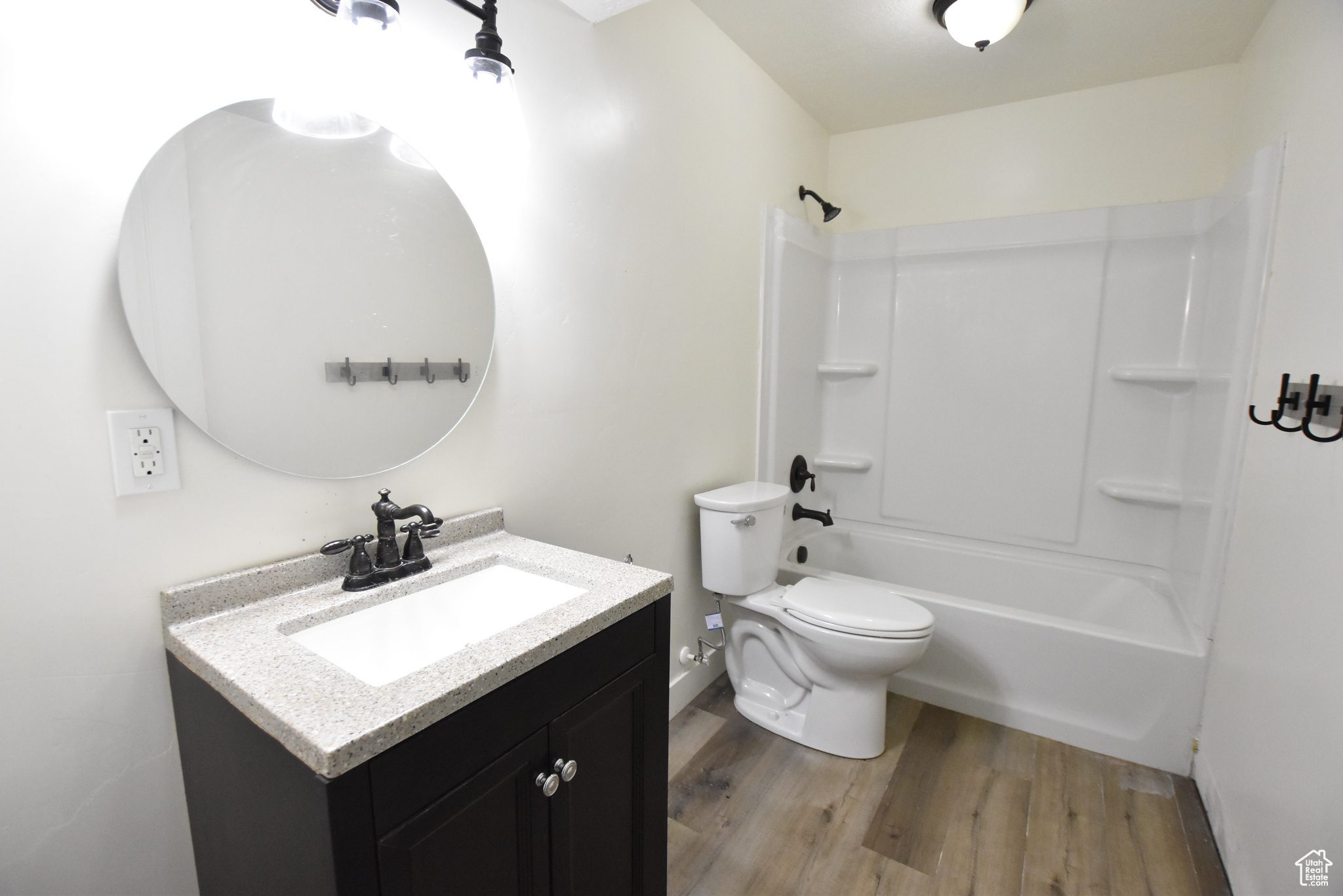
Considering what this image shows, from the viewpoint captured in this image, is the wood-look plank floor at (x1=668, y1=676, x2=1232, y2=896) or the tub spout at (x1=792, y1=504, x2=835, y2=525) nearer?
the wood-look plank floor at (x1=668, y1=676, x2=1232, y2=896)

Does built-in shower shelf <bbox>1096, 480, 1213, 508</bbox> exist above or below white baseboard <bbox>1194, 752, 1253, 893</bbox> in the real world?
above

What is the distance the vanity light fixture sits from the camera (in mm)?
926

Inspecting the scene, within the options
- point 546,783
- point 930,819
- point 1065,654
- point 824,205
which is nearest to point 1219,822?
point 1065,654

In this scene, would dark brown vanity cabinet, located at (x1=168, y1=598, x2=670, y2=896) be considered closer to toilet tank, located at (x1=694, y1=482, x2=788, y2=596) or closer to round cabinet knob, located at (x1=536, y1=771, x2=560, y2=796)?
round cabinet knob, located at (x1=536, y1=771, x2=560, y2=796)

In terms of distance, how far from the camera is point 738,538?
1996mm

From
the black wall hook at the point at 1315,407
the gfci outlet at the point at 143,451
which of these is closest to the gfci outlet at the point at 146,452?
the gfci outlet at the point at 143,451

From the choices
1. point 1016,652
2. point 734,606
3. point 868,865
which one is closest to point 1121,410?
point 1016,652

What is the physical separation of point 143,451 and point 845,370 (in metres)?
2.60

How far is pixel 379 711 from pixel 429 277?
0.84m

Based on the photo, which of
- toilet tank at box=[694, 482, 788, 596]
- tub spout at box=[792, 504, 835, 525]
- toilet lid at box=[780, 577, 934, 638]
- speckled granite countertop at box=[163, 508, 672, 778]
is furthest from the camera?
tub spout at box=[792, 504, 835, 525]

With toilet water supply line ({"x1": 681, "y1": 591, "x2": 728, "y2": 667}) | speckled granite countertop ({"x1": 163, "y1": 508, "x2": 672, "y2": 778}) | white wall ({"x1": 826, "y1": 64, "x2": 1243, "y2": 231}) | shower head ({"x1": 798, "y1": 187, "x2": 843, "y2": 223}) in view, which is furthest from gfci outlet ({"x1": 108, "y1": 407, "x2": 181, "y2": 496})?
white wall ({"x1": 826, "y1": 64, "x2": 1243, "y2": 231})

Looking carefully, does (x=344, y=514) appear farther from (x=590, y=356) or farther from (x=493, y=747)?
(x=590, y=356)

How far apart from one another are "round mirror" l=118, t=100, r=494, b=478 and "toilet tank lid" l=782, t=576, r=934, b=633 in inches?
49.6

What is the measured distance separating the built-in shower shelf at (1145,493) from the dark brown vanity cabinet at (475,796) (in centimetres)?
222
